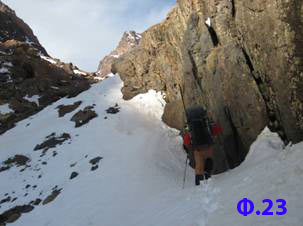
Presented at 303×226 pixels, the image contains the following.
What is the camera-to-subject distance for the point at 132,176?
15219 mm

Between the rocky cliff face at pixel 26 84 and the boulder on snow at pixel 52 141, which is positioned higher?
the rocky cliff face at pixel 26 84

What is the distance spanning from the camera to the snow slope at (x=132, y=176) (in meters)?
7.84

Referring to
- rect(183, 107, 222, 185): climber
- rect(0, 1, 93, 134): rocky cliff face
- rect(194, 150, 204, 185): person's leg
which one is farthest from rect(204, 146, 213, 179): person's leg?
rect(0, 1, 93, 134): rocky cliff face

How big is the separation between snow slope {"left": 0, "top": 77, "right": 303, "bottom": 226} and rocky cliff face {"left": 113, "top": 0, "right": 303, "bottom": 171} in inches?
47.4

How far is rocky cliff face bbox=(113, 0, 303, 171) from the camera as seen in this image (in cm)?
1052

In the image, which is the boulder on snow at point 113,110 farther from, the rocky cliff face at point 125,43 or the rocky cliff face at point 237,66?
the rocky cliff face at point 125,43

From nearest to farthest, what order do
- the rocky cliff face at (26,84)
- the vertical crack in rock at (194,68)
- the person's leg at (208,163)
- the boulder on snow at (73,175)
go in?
1. the person's leg at (208,163)
2. the boulder on snow at (73,175)
3. the vertical crack in rock at (194,68)
4. the rocky cliff face at (26,84)

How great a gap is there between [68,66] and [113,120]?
35.5 meters

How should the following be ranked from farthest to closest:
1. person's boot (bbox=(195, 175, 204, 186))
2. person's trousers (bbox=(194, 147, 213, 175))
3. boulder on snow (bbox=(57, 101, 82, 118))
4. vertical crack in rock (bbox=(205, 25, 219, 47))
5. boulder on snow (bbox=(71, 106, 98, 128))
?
1. boulder on snow (bbox=(57, 101, 82, 118))
2. boulder on snow (bbox=(71, 106, 98, 128))
3. vertical crack in rock (bbox=(205, 25, 219, 47))
4. person's trousers (bbox=(194, 147, 213, 175))
5. person's boot (bbox=(195, 175, 204, 186))

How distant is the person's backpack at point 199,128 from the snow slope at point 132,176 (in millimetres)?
1525

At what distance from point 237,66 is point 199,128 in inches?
139

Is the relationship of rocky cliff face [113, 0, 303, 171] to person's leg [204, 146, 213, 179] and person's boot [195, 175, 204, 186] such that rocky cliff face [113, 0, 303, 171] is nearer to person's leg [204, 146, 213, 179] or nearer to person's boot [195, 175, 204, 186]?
person's leg [204, 146, 213, 179]

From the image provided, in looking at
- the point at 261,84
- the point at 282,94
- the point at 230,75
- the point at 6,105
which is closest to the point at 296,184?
the point at 282,94

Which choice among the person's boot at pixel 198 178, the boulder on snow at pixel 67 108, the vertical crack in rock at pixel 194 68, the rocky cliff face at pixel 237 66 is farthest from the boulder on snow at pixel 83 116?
the person's boot at pixel 198 178
